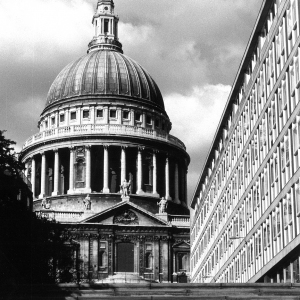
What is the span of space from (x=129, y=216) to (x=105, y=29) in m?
39.4

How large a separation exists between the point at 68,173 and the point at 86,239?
1889 cm

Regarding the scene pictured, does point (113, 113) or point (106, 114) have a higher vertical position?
point (113, 113)

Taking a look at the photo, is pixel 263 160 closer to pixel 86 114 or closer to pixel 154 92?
pixel 86 114

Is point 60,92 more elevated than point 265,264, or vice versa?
point 60,92

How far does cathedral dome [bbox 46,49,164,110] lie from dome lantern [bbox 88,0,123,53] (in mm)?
4469

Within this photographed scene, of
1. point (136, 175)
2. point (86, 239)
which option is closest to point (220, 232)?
point (86, 239)

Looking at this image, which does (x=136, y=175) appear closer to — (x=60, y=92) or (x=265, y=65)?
(x=60, y=92)

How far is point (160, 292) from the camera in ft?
141

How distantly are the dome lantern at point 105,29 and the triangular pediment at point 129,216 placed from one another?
34.9 m

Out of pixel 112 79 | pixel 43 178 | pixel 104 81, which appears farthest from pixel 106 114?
pixel 43 178

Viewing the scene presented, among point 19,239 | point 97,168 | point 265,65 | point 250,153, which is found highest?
point 97,168

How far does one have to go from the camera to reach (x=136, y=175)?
137625mm

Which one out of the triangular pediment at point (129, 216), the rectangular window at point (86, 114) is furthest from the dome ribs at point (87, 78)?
the triangular pediment at point (129, 216)

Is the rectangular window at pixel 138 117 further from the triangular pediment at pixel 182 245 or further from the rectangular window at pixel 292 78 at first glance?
the rectangular window at pixel 292 78
